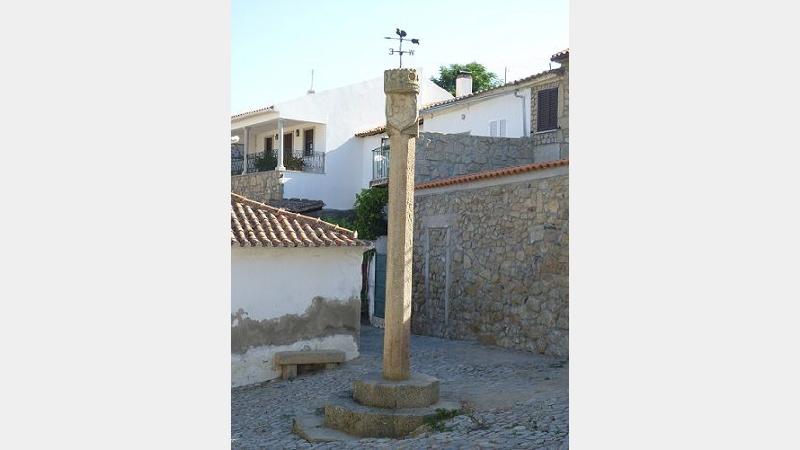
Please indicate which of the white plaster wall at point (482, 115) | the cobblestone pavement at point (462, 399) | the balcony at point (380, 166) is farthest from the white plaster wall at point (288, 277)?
the white plaster wall at point (482, 115)

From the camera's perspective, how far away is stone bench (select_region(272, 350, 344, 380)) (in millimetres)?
11500

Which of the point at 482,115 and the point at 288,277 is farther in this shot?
the point at 482,115

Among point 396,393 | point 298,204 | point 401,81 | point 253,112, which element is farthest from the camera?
point 253,112

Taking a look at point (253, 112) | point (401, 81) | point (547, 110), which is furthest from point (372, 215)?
point (401, 81)

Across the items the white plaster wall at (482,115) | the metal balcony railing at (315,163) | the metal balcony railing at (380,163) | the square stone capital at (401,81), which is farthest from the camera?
the metal balcony railing at (315,163)

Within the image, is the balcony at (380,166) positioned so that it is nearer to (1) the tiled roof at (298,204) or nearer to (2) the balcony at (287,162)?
(1) the tiled roof at (298,204)

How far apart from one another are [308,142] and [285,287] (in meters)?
13.9

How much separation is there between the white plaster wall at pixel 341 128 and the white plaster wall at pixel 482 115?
245 centimetres

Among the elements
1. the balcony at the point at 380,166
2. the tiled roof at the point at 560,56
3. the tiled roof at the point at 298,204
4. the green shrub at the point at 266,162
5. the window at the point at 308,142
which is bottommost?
the tiled roof at the point at 298,204

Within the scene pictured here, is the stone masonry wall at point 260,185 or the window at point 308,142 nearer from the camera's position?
the stone masonry wall at point 260,185

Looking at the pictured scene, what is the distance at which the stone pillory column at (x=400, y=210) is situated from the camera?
784cm

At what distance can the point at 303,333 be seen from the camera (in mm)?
11820

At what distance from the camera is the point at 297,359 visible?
37.8 feet

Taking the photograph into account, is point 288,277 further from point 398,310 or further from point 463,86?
point 463,86
